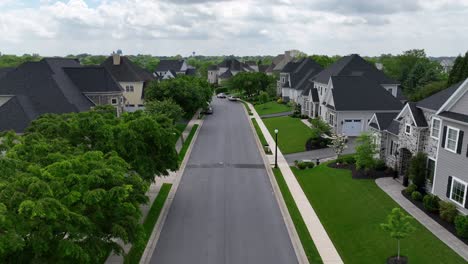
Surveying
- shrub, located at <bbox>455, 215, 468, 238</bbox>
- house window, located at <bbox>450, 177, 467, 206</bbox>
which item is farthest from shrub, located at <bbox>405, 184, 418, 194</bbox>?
shrub, located at <bbox>455, 215, 468, 238</bbox>

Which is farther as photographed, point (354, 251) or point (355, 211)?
point (355, 211)

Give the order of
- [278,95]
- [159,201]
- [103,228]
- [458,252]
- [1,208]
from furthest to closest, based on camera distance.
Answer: [278,95] → [159,201] → [458,252] → [103,228] → [1,208]

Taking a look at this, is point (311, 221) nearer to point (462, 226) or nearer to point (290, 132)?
point (462, 226)

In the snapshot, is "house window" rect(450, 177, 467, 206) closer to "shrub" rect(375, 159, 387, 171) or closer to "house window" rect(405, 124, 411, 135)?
"house window" rect(405, 124, 411, 135)

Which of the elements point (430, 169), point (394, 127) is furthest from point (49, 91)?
point (430, 169)

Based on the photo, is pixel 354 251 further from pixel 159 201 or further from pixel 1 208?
pixel 1 208

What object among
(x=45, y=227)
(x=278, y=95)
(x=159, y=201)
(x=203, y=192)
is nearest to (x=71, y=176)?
(x=45, y=227)
